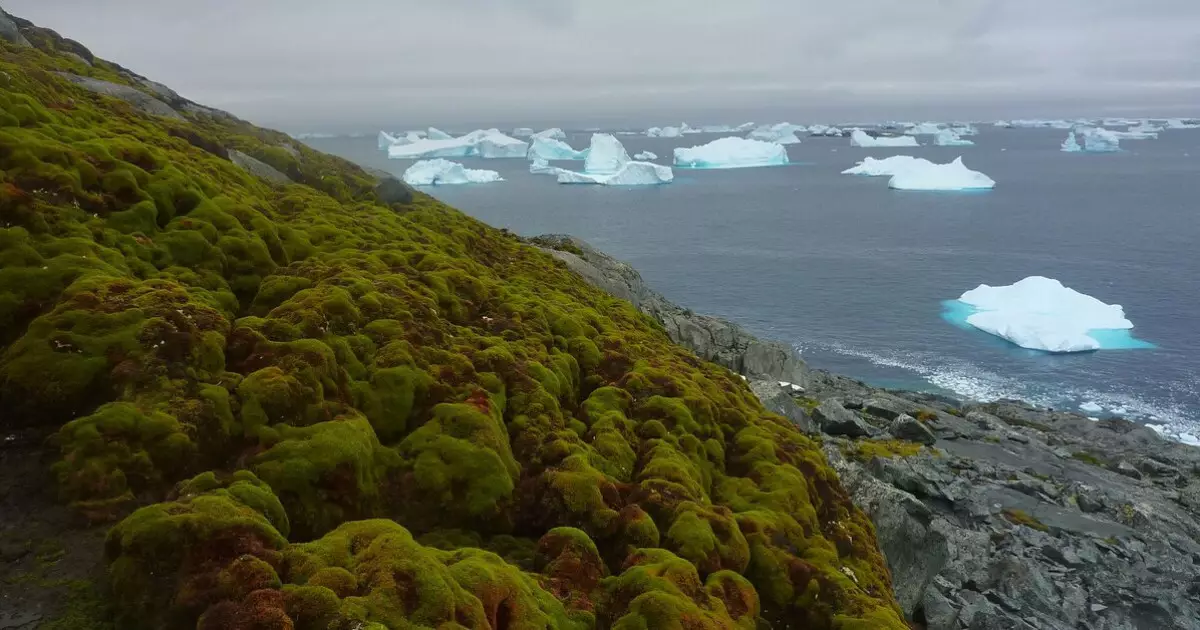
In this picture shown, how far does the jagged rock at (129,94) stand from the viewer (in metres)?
26.5

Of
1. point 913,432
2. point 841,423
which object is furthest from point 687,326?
point 913,432

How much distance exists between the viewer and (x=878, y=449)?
3453 centimetres

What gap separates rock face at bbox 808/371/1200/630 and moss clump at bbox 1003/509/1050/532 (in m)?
0.08

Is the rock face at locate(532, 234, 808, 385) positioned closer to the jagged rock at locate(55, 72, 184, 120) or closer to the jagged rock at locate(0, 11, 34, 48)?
the jagged rock at locate(55, 72, 184, 120)

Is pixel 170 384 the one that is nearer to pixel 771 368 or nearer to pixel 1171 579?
pixel 1171 579

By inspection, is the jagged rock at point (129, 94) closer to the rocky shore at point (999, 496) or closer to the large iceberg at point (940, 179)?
the rocky shore at point (999, 496)

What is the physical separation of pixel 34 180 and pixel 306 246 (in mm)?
6102

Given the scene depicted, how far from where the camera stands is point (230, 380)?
479 inches

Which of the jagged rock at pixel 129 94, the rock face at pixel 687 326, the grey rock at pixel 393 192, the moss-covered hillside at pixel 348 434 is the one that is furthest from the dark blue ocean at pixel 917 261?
the jagged rock at pixel 129 94

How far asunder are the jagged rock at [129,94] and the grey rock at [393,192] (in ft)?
27.1

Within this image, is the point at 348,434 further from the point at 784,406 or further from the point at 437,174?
the point at 437,174

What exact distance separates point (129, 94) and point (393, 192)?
425 inches

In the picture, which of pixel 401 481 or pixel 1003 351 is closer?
pixel 401 481

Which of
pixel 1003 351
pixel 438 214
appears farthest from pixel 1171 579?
pixel 1003 351
